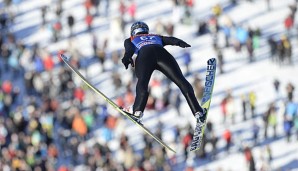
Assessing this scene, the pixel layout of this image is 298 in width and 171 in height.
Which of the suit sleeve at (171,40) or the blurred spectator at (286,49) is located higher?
the suit sleeve at (171,40)

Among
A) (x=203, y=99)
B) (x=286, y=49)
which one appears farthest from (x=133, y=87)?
(x=203, y=99)

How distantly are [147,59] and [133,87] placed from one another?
18.5m

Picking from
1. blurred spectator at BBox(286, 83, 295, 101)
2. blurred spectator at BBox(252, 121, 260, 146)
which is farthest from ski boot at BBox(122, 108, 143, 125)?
blurred spectator at BBox(286, 83, 295, 101)

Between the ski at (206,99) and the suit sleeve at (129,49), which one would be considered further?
the ski at (206,99)

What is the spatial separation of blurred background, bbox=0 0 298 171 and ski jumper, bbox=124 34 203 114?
1222 centimetres

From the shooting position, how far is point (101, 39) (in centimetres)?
3588

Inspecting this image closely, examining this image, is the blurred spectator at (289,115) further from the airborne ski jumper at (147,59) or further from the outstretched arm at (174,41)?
the outstretched arm at (174,41)

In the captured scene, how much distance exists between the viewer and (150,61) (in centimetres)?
1343

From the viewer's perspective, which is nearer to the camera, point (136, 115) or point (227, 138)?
point (136, 115)

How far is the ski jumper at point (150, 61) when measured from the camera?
44.0ft

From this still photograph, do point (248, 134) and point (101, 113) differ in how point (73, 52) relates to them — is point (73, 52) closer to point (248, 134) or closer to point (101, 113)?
point (101, 113)

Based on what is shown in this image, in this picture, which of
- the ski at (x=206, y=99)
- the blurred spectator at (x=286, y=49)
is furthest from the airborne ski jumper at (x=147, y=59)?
the blurred spectator at (x=286, y=49)

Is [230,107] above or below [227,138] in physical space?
above

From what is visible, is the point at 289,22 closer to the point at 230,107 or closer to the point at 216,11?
the point at 216,11
